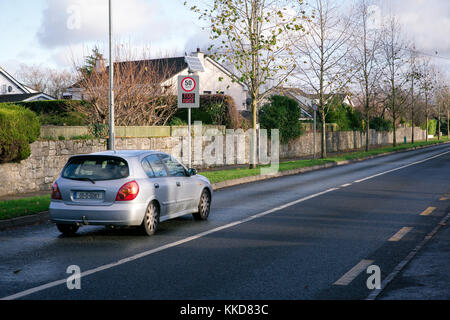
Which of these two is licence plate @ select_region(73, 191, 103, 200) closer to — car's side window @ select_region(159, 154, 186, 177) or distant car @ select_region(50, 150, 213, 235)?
distant car @ select_region(50, 150, 213, 235)

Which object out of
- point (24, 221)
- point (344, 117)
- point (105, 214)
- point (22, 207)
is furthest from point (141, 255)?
point (344, 117)

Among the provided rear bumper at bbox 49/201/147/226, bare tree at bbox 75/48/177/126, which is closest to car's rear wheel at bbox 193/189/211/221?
rear bumper at bbox 49/201/147/226

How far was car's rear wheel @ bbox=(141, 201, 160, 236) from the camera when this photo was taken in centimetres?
964

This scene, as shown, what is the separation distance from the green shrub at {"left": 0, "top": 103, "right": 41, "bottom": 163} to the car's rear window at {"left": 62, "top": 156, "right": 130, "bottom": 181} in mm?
6474

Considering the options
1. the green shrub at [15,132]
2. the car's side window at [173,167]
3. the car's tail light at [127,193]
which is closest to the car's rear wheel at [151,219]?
the car's tail light at [127,193]

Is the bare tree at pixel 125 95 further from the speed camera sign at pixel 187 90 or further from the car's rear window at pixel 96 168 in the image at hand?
the car's rear window at pixel 96 168

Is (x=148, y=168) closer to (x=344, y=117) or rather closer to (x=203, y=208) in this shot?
(x=203, y=208)

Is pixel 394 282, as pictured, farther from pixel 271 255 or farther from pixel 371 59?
pixel 371 59

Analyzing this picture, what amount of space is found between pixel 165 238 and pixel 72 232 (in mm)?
1721

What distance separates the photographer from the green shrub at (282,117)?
112 ft

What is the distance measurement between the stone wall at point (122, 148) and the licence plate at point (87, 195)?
709 cm

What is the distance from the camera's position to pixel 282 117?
3459cm

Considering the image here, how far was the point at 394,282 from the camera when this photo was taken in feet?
21.5

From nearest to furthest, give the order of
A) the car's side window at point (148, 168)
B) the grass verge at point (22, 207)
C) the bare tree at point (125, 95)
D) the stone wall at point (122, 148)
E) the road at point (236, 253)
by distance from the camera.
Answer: the road at point (236, 253) < the car's side window at point (148, 168) < the grass verge at point (22, 207) < the stone wall at point (122, 148) < the bare tree at point (125, 95)
